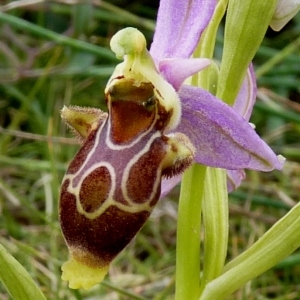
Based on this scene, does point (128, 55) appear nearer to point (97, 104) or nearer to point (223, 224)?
point (223, 224)

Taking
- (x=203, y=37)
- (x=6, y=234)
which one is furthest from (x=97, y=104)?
(x=203, y=37)

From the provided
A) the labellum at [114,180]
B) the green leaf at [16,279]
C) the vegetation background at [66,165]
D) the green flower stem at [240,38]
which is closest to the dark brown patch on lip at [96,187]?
the labellum at [114,180]

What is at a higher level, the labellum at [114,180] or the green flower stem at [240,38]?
the green flower stem at [240,38]

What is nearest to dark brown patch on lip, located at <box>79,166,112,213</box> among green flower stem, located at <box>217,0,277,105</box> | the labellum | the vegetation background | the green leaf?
the labellum

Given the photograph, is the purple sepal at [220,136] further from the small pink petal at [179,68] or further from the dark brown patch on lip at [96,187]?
the dark brown patch on lip at [96,187]

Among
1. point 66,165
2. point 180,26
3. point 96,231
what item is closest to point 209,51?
point 180,26

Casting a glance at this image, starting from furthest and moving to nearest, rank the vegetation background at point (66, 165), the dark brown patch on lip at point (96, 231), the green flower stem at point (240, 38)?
1. the vegetation background at point (66, 165)
2. the green flower stem at point (240, 38)
3. the dark brown patch on lip at point (96, 231)
